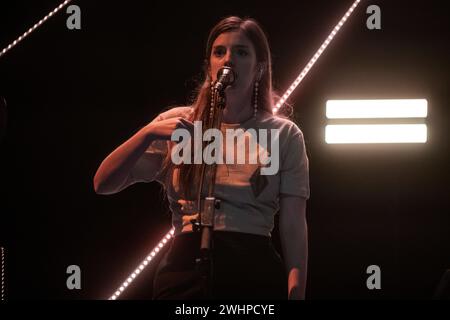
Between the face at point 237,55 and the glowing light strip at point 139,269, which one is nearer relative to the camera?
the face at point 237,55

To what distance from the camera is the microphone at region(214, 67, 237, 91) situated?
5.96 ft

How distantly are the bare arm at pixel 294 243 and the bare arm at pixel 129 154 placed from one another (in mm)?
366

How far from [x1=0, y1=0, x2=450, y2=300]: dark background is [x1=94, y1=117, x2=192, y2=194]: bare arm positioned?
1.18 m

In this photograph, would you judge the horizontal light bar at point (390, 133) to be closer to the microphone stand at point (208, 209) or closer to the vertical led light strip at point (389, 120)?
the vertical led light strip at point (389, 120)

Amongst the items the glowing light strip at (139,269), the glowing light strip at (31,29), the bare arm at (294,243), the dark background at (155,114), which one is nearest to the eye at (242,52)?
the bare arm at (294,243)

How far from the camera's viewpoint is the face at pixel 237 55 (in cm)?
204

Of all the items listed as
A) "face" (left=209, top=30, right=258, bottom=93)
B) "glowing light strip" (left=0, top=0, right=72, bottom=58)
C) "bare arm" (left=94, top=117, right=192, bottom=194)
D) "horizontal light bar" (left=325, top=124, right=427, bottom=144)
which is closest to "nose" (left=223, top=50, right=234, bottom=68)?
"face" (left=209, top=30, right=258, bottom=93)

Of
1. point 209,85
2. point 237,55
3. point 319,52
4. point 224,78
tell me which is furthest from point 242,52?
point 319,52

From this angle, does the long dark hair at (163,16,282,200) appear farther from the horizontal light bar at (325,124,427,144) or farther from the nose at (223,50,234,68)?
the horizontal light bar at (325,124,427,144)
